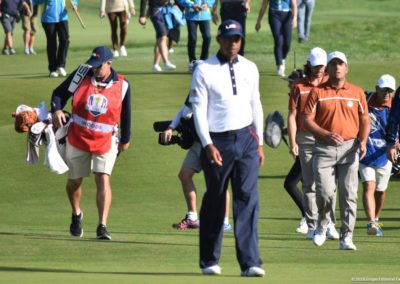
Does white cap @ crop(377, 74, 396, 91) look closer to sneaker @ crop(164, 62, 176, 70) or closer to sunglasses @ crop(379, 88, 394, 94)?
sunglasses @ crop(379, 88, 394, 94)

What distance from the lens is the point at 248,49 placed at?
36.2 metres

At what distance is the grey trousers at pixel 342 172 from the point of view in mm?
14430

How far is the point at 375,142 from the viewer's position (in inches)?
653

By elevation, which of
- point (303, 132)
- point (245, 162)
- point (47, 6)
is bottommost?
point (47, 6)

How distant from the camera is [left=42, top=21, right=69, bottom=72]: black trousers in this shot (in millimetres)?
27344

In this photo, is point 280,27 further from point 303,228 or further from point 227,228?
point 227,228

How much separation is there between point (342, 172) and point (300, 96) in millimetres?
1368

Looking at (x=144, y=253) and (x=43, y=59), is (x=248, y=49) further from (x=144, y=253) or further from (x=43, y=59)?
(x=144, y=253)

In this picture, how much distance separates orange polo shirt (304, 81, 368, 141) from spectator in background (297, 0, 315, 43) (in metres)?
21.6

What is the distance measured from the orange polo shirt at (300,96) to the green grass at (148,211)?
1.31m

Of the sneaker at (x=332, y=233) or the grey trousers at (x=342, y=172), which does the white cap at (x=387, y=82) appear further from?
the grey trousers at (x=342, y=172)

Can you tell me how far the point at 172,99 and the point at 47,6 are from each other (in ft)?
9.87

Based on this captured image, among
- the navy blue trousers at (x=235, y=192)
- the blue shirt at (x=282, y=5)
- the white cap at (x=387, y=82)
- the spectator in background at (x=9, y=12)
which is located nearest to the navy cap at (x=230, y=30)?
the navy blue trousers at (x=235, y=192)

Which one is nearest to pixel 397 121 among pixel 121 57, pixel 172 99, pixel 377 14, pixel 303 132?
pixel 303 132
